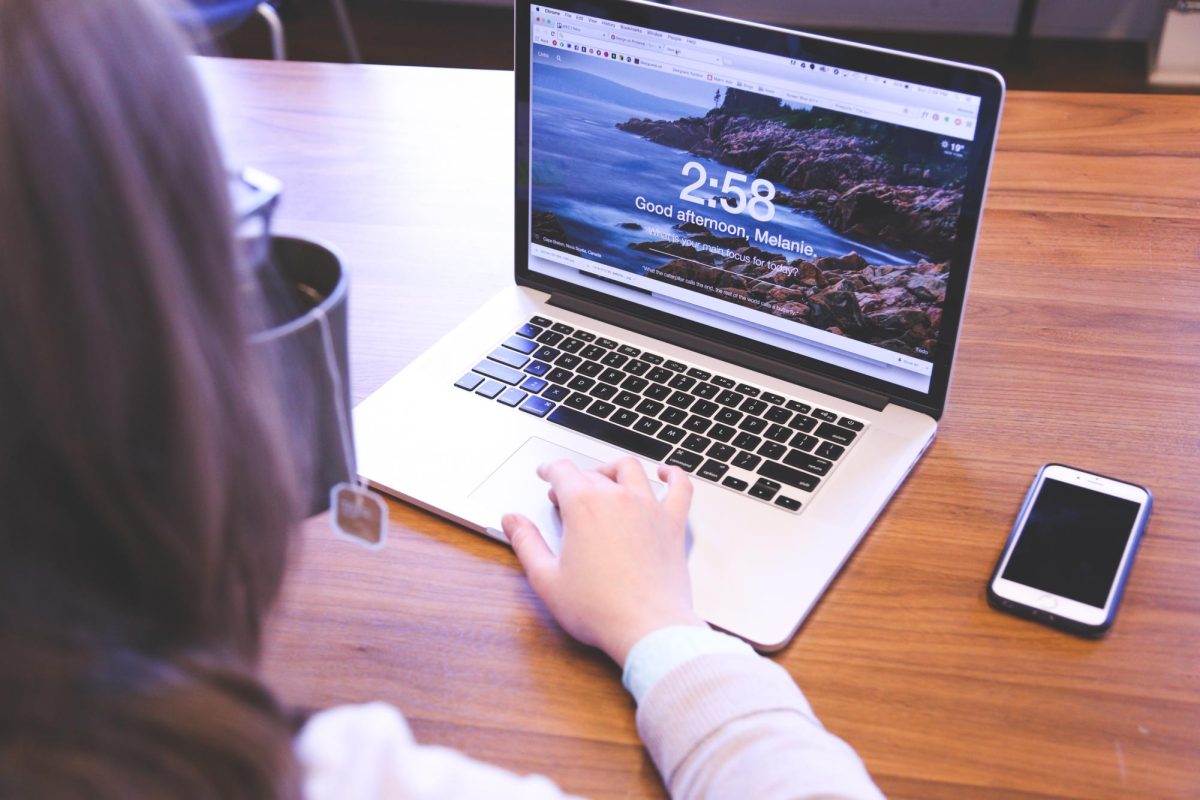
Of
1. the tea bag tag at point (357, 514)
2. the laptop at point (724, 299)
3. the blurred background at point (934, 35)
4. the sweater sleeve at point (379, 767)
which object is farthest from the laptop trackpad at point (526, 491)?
the blurred background at point (934, 35)

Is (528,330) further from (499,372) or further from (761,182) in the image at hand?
(761,182)

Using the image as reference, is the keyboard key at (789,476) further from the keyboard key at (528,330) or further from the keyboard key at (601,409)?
the keyboard key at (528,330)

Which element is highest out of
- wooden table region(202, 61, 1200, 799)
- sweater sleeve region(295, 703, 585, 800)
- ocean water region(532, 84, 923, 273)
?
ocean water region(532, 84, 923, 273)

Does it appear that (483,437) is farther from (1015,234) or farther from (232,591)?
(1015,234)

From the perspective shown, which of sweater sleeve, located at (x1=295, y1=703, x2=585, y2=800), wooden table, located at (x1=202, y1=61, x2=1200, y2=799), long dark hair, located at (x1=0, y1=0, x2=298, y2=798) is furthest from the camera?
wooden table, located at (x1=202, y1=61, x2=1200, y2=799)

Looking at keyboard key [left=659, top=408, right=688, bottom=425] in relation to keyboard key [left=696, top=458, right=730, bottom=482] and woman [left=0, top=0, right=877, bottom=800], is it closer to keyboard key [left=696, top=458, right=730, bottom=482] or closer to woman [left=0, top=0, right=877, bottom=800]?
keyboard key [left=696, top=458, right=730, bottom=482]

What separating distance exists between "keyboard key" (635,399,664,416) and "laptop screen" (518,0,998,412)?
10 cm

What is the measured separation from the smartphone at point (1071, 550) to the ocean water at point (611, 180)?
239 mm


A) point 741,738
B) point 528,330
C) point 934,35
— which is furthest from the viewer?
point 934,35

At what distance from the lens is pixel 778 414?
84cm

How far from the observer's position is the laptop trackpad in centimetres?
76

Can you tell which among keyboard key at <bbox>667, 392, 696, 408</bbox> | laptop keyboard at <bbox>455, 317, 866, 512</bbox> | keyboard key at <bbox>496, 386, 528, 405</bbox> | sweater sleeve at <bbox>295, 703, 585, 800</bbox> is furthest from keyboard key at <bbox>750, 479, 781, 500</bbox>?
sweater sleeve at <bbox>295, 703, 585, 800</bbox>

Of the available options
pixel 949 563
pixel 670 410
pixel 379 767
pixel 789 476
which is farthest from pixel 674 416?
pixel 379 767

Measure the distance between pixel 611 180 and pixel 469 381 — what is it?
20 cm
